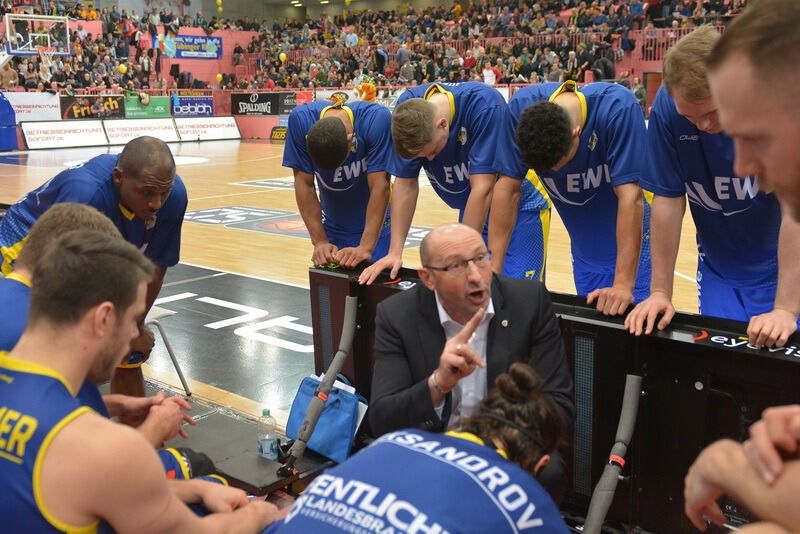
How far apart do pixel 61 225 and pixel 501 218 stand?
7.12ft

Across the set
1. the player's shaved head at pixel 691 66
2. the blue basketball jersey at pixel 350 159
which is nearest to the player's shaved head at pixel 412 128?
the blue basketball jersey at pixel 350 159

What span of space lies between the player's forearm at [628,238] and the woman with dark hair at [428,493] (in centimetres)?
182

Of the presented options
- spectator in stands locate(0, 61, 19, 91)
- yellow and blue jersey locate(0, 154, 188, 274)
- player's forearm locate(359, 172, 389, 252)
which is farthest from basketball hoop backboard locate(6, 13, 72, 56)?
player's forearm locate(359, 172, 389, 252)

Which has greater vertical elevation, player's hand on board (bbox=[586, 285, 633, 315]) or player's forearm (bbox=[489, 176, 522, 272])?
player's forearm (bbox=[489, 176, 522, 272])

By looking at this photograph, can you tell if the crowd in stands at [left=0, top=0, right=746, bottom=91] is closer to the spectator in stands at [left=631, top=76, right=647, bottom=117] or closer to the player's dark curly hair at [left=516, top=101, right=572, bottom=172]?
the spectator in stands at [left=631, top=76, right=647, bottom=117]

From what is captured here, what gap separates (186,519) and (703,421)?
185cm

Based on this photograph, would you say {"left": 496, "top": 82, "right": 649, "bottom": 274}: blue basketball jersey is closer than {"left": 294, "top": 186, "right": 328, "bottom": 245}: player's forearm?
Yes

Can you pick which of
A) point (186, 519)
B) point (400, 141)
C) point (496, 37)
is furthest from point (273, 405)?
point (496, 37)

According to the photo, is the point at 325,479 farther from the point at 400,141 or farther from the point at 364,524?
the point at 400,141

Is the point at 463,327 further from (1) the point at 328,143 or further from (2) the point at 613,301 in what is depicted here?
(1) the point at 328,143

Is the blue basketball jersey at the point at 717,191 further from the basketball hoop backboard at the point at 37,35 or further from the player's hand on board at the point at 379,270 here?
the basketball hoop backboard at the point at 37,35

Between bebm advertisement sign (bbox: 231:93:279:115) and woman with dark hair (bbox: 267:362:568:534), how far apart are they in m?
25.3

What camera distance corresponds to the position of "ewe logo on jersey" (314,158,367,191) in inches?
194

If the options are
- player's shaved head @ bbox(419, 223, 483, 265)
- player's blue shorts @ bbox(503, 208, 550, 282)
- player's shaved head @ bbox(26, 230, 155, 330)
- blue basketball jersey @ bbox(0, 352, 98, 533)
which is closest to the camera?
blue basketball jersey @ bbox(0, 352, 98, 533)
